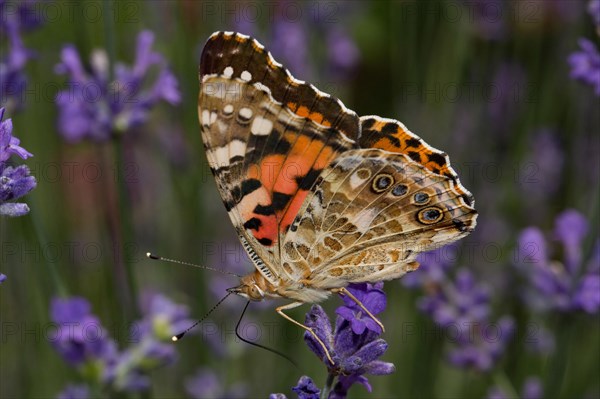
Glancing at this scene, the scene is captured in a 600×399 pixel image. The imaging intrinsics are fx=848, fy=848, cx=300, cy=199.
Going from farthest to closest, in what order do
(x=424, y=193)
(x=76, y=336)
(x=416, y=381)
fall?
(x=416, y=381) → (x=76, y=336) → (x=424, y=193)

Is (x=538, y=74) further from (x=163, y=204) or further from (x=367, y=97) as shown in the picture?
(x=163, y=204)

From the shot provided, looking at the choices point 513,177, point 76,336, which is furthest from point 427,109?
point 76,336

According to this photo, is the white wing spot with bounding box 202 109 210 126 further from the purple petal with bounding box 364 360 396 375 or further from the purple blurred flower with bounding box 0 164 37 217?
the purple petal with bounding box 364 360 396 375

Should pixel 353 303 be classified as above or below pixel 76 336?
above

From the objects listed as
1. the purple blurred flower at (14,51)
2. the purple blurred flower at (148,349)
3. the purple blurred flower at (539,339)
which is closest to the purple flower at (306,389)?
the purple blurred flower at (148,349)

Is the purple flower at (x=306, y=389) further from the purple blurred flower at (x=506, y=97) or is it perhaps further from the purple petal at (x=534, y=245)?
the purple blurred flower at (x=506, y=97)

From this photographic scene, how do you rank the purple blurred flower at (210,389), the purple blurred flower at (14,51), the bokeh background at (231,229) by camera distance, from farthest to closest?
the purple blurred flower at (210,389) < the bokeh background at (231,229) < the purple blurred flower at (14,51)

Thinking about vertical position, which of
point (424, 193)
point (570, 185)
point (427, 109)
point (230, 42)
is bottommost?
point (570, 185)
